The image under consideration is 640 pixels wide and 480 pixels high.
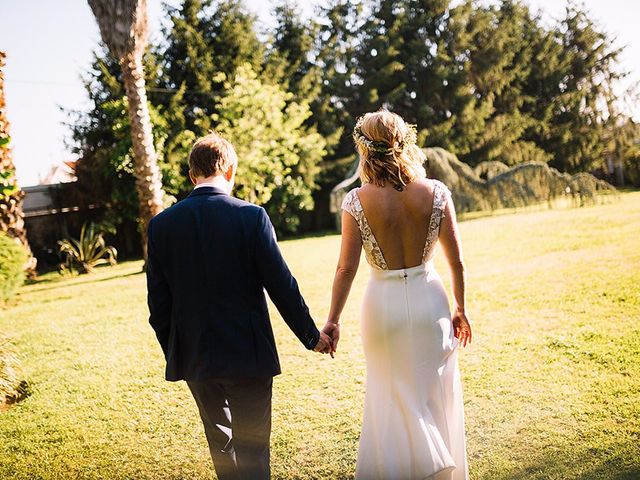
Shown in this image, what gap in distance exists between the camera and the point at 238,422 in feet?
8.61

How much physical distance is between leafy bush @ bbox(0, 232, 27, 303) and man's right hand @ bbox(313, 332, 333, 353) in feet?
26.8

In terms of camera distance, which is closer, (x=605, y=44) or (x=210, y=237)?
(x=210, y=237)

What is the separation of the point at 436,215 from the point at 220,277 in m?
1.19

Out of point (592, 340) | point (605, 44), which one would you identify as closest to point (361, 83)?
point (605, 44)

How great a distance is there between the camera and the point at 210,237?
250 cm

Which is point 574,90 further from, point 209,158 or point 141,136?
point 209,158

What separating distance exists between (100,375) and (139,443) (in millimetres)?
1971

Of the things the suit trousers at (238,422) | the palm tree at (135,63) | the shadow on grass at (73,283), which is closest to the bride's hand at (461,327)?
the suit trousers at (238,422)

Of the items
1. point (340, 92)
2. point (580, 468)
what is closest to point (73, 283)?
point (580, 468)

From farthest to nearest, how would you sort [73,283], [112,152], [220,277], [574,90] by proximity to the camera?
[574,90] → [112,152] → [73,283] → [220,277]

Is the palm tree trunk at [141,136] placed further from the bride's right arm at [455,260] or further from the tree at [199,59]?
the bride's right arm at [455,260]

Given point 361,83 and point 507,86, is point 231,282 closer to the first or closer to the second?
point 361,83

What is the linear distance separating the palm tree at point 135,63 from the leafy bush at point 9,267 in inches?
117

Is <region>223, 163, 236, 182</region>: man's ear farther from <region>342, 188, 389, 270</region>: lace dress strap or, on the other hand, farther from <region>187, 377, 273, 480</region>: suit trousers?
<region>187, 377, 273, 480</region>: suit trousers
